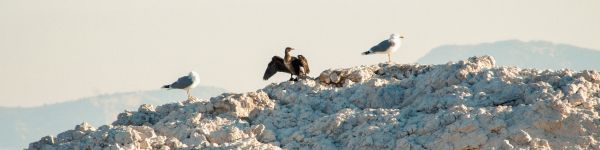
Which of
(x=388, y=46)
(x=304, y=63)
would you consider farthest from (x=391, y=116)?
(x=388, y=46)

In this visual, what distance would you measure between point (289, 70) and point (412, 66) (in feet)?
10.8

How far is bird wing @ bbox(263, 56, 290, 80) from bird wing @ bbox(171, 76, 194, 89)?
18.0ft

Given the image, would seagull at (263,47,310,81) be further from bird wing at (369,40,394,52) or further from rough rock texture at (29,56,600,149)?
bird wing at (369,40,394,52)

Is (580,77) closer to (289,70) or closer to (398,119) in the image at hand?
(398,119)

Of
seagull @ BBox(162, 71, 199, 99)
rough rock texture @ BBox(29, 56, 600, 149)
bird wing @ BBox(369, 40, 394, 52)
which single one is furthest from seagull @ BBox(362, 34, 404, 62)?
rough rock texture @ BBox(29, 56, 600, 149)

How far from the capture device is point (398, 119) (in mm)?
20359

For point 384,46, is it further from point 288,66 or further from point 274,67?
point 288,66

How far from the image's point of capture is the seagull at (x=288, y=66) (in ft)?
88.3

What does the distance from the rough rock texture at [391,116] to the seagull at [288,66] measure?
3361 mm

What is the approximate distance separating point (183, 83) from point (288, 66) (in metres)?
6.82

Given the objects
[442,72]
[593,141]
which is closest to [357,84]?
[442,72]

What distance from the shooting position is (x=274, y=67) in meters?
28.1

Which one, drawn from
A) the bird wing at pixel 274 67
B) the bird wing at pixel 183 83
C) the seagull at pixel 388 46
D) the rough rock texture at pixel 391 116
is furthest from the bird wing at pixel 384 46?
the rough rock texture at pixel 391 116

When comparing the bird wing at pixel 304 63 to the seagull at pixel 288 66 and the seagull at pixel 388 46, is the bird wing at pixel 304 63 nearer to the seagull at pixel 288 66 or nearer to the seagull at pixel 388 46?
the seagull at pixel 288 66
